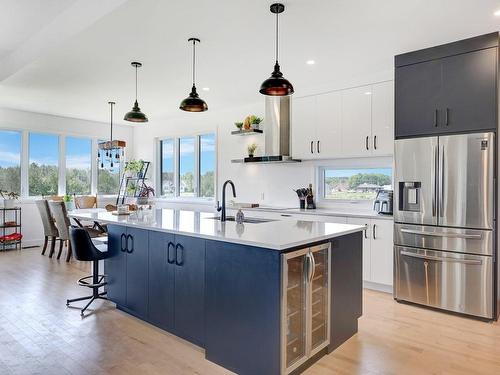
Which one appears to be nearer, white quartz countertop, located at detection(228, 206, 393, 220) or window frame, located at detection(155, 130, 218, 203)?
white quartz countertop, located at detection(228, 206, 393, 220)

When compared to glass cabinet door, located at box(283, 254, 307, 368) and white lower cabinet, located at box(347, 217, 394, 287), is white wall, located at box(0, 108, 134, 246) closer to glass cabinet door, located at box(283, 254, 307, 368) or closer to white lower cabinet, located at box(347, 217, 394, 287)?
white lower cabinet, located at box(347, 217, 394, 287)

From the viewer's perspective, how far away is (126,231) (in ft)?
10.8

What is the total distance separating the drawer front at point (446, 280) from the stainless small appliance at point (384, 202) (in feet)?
1.72

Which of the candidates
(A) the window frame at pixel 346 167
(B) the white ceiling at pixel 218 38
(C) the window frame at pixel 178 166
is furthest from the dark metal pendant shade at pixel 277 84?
(C) the window frame at pixel 178 166

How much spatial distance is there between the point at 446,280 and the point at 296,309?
78.8 inches

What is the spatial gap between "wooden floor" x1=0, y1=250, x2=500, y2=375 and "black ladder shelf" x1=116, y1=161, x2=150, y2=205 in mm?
4304

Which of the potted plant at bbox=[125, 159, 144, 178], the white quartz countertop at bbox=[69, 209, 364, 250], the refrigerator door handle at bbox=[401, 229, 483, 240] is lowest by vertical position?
the refrigerator door handle at bbox=[401, 229, 483, 240]

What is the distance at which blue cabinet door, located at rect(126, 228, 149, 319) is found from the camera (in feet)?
10.1

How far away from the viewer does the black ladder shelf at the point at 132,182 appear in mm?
8000

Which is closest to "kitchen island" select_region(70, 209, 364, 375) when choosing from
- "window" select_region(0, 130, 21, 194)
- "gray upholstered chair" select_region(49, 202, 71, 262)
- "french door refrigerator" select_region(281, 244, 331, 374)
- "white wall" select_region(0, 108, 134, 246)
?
"french door refrigerator" select_region(281, 244, 331, 374)

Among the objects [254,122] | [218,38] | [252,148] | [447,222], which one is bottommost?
[447,222]

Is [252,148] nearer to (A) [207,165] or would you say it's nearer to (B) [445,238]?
(A) [207,165]

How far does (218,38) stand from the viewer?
11.2 ft

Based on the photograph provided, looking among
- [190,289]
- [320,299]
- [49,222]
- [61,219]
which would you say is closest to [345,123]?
[320,299]
